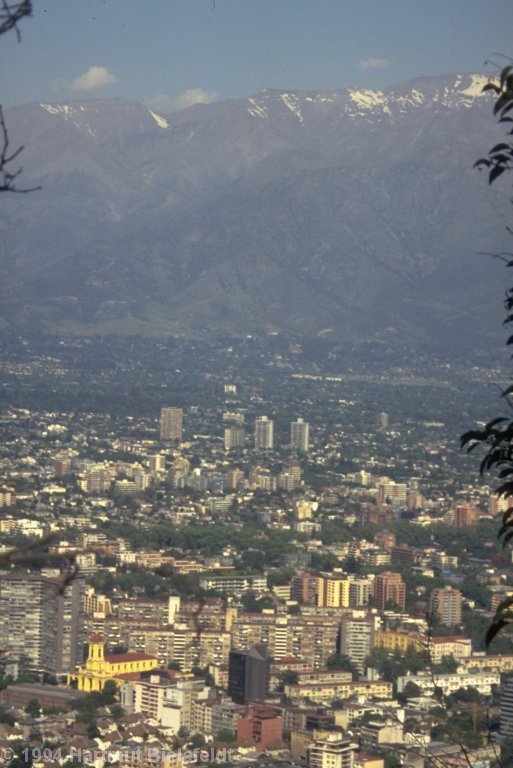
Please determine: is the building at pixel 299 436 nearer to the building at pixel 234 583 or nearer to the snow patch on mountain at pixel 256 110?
the building at pixel 234 583

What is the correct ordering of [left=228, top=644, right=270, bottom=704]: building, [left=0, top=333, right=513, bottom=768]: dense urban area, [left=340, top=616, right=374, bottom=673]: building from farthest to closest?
1. [left=340, top=616, right=374, bottom=673]: building
2. [left=228, top=644, right=270, bottom=704]: building
3. [left=0, top=333, right=513, bottom=768]: dense urban area

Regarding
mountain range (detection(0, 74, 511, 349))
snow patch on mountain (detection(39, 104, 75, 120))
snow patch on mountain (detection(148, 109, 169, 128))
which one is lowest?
mountain range (detection(0, 74, 511, 349))

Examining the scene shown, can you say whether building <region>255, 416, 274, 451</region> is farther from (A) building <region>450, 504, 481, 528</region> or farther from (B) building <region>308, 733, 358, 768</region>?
(B) building <region>308, 733, 358, 768</region>

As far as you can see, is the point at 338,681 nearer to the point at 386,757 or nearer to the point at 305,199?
the point at 386,757

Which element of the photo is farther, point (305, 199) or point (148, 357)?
point (305, 199)

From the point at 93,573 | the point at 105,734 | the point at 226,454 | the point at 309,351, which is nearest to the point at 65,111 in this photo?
the point at 309,351

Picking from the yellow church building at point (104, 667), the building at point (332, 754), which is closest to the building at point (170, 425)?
the yellow church building at point (104, 667)

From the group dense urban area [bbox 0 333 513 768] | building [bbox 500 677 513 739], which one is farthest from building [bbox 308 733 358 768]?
building [bbox 500 677 513 739]
